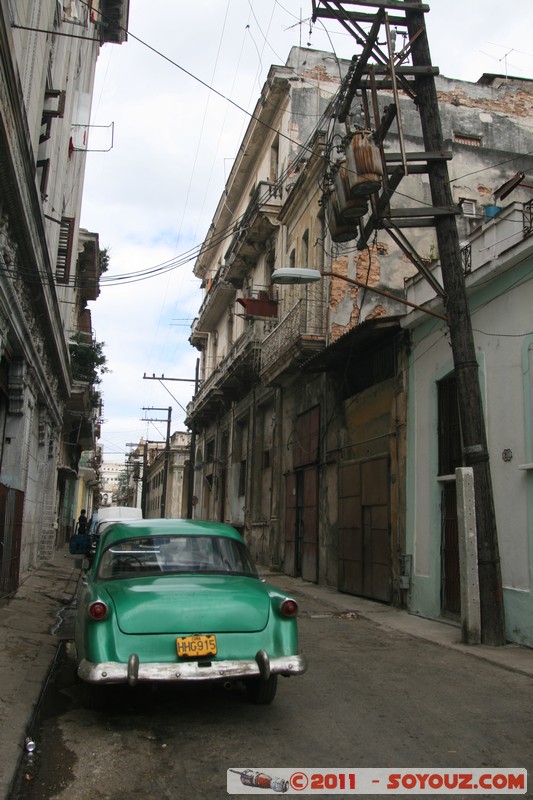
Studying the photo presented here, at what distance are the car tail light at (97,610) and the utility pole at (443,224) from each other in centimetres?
536

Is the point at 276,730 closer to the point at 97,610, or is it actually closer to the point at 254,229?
the point at 97,610

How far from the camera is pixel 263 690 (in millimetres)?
5297

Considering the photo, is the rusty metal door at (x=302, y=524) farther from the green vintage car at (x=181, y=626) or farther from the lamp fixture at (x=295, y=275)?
the green vintage car at (x=181, y=626)

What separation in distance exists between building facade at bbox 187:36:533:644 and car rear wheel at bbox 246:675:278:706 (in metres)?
5.75

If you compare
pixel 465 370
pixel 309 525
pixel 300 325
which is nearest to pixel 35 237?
pixel 465 370

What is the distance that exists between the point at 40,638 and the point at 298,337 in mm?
10074

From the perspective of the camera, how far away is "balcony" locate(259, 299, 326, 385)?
16609mm

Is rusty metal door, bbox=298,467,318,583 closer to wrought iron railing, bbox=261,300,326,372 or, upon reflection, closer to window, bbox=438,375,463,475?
wrought iron railing, bbox=261,300,326,372

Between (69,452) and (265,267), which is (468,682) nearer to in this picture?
(265,267)

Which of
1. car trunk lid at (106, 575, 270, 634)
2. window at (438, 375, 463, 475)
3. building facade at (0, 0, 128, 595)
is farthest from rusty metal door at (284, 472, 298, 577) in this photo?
car trunk lid at (106, 575, 270, 634)

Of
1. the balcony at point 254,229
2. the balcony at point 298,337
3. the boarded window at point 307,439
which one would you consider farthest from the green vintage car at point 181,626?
the balcony at point 254,229

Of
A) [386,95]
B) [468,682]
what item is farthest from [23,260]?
[386,95]

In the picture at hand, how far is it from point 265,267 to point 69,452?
14.3m

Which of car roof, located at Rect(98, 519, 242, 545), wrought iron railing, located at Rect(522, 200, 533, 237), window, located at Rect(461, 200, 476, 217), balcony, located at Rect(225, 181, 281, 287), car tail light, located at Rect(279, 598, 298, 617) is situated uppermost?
balcony, located at Rect(225, 181, 281, 287)
